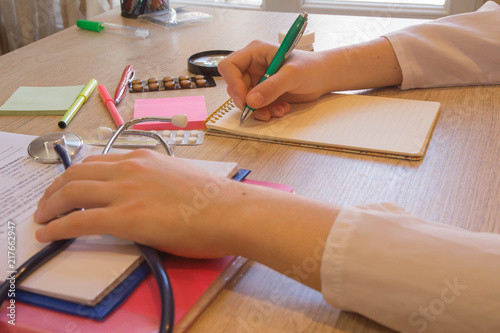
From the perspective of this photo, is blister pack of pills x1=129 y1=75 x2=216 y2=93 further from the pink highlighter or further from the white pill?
the white pill

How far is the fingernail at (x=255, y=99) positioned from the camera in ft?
2.67

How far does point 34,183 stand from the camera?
2.15 feet

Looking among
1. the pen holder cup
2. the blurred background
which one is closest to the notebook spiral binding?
the pen holder cup

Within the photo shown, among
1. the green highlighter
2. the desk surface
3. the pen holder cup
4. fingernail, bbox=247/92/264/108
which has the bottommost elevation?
the desk surface

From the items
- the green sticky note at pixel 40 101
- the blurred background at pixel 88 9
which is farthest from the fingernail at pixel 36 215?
the blurred background at pixel 88 9

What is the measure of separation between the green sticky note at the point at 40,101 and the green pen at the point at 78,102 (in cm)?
2

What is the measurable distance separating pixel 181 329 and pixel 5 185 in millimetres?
342

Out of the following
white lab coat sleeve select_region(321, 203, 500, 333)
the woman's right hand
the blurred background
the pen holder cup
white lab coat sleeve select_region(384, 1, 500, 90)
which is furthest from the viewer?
the blurred background

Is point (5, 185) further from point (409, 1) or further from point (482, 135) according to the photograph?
point (409, 1)

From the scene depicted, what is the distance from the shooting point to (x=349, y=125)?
2.68 feet

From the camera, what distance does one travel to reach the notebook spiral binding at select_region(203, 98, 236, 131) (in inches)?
33.4

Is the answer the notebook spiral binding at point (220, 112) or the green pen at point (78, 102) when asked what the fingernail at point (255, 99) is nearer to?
the notebook spiral binding at point (220, 112)

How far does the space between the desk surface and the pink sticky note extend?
0.07ft

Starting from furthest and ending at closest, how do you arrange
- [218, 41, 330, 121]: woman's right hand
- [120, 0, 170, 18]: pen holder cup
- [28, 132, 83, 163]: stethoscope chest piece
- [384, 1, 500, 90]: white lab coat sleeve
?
[120, 0, 170, 18]: pen holder cup
[384, 1, 500, 90]: white lab coat sleeve
[218, 41, 330, 121]: woman's right hand
[28, 132, 83, 163]: stethoscope chest piece
